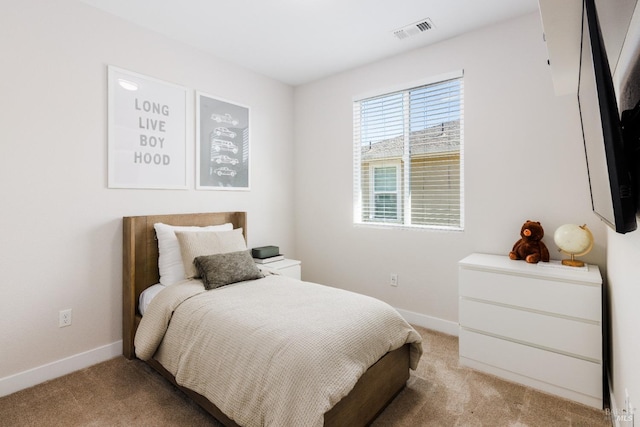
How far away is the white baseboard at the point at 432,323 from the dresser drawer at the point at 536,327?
0.56 meters

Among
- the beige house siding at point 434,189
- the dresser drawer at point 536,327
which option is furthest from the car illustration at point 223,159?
the dresser drawer at point 536,327

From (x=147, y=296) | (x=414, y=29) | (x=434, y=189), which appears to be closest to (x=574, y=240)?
(x=434, y=189)

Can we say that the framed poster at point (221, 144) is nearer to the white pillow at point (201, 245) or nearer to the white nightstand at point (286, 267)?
the white pillow at point (201, 245)

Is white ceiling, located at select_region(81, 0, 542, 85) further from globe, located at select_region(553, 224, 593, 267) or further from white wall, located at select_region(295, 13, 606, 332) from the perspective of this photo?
globe, located at select_region(553, 224, 593, 267)

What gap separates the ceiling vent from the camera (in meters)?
2.59

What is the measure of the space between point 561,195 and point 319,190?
234 centimetres

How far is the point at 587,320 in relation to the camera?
1.90 m

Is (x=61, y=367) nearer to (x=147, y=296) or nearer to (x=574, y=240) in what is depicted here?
(x=147, y=296)

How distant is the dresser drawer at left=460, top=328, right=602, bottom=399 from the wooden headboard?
2526mm

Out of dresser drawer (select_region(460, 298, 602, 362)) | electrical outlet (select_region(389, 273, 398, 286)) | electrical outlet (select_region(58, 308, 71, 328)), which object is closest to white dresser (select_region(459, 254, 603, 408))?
dresser drawer (select_region(460, 298, 602, 362))

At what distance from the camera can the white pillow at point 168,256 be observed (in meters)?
2.53

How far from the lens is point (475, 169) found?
273cm

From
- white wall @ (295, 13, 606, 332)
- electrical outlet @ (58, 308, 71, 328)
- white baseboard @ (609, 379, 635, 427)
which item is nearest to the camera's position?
white baseboard @ (609, 379, 635, 427)

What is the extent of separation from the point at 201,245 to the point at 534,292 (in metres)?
2.43
